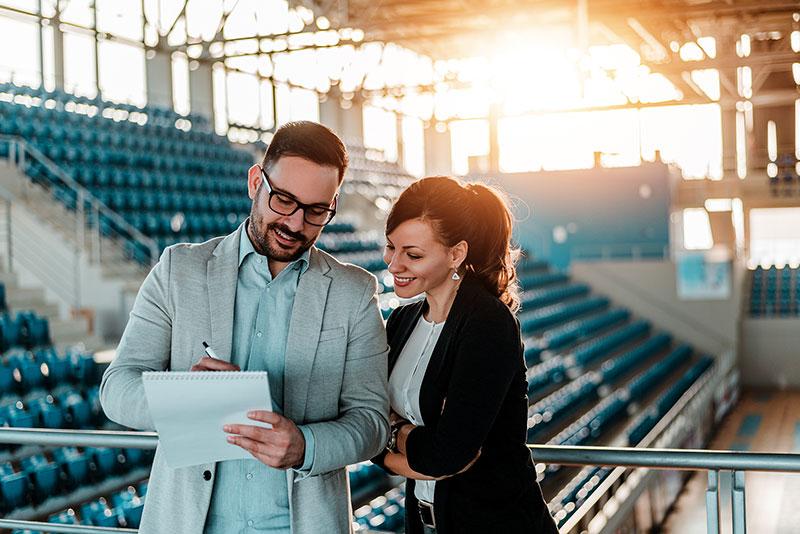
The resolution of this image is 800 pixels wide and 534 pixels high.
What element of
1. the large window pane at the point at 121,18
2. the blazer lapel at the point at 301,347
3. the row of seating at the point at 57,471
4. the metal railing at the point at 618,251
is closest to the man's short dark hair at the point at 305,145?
the blazer lapel at the point at 301,347

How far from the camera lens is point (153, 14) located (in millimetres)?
17453

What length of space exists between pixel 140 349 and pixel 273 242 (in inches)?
11.8

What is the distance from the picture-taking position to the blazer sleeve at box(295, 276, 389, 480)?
145cm

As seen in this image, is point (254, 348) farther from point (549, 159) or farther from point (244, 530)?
point (549, 159)

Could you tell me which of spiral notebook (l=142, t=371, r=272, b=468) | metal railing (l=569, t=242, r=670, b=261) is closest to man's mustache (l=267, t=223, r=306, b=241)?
spiral notebook (l=142, t=371, r=272, b=468)

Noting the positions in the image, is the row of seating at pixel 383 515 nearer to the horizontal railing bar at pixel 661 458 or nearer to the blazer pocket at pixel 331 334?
the horizontal railing bar at pixel 661 458

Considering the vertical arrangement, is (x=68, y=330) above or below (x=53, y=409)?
above

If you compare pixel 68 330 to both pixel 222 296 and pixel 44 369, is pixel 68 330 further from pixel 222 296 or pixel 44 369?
pixel 222 296

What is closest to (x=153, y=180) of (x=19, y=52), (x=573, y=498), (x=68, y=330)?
(x=68, y=330)

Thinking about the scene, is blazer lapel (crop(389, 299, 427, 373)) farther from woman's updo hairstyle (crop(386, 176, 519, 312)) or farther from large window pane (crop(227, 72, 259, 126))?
large window pane (crop(227, 72, 259, 126))

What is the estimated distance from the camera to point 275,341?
61.6 inches

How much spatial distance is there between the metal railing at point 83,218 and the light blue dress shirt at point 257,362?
24.3ft

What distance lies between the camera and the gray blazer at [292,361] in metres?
1.50

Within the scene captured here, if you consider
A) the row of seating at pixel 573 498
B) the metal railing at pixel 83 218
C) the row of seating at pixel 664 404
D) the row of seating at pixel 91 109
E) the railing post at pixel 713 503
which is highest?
the row of seating at pixel 91 109
